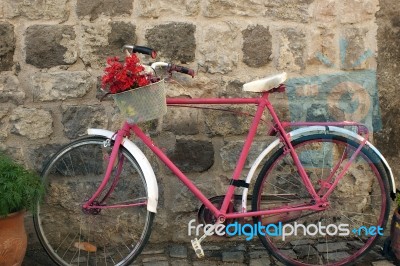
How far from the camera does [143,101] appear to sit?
2969 mm

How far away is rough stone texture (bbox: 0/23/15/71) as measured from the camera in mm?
3496

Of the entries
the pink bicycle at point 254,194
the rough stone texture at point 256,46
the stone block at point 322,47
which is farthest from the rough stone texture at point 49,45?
the stone block at point 322,47

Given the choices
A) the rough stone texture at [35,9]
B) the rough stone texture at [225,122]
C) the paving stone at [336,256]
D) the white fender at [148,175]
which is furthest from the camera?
the rough stone texture at [225,122]

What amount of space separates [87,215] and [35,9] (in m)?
1.40

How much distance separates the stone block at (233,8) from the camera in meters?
3.60

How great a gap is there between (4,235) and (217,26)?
1901 millimetres

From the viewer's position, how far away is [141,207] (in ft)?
12.2

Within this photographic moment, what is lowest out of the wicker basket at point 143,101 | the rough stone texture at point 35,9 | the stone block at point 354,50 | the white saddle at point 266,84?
the wicker basket at point 143,101

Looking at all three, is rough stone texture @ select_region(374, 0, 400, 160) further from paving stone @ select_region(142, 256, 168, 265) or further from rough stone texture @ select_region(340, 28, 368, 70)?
paving stone @ select_region(142, 256, 168, 265)

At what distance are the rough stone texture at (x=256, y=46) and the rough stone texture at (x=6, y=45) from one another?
1.55 metres

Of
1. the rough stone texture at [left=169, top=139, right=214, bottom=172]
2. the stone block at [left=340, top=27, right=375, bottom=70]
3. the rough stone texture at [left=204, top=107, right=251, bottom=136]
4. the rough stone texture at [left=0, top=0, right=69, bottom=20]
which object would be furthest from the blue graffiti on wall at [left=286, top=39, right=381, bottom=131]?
the rough stone texture at [left=0, top=0, right=69, bottom=20]

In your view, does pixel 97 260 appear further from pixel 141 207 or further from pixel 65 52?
pixel 65 52

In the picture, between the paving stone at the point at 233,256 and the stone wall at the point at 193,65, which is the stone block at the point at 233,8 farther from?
the paving stone at the point at 233,256

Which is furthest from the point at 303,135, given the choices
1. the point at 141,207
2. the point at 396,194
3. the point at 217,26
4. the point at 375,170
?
the point at 141,207
